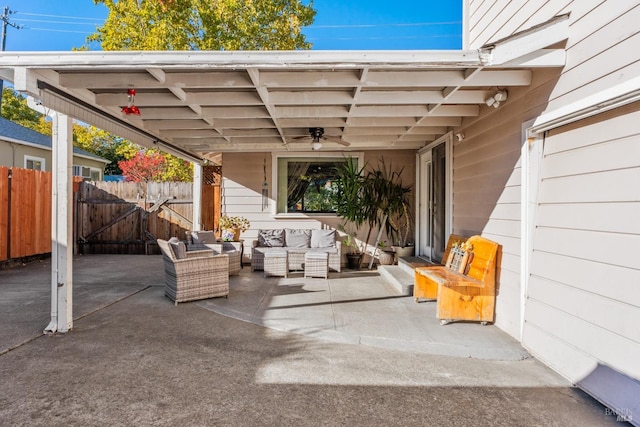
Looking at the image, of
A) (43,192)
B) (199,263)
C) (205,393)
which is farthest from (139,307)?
(43,192)

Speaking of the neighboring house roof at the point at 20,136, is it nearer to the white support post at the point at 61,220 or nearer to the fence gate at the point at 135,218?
the fence gate at the point at 135,218

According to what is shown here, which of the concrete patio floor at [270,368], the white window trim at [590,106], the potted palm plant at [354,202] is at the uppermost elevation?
the white window trim at [590,106]

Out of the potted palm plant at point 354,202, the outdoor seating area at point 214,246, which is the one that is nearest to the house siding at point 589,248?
the potted palm plant at point 354,202

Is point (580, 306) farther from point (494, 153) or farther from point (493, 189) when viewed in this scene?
point (494, 153)

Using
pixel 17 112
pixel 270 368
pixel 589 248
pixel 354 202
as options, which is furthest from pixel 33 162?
pixel 589 248

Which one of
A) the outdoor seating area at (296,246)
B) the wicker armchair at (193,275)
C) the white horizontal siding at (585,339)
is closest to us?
the white horizontal siding at (585,339)

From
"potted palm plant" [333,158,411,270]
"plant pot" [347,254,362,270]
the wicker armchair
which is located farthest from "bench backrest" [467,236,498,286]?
"plant pot" [347,254,362,270]

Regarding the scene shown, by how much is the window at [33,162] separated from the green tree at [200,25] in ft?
13.5

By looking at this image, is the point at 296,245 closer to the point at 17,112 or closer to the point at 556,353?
the point at 556,353

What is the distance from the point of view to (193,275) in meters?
4.74

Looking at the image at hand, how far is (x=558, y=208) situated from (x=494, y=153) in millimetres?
1250

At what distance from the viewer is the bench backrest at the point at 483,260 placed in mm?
3868

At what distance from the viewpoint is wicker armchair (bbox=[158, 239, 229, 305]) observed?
4648 millimetres

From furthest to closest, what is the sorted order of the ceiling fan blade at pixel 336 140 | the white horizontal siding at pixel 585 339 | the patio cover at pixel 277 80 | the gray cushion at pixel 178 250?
the ceiling fan blade at pixel 336 140, the gray cushion at pixel 178 250, the patio cover at pixel 277 80, the white horizontal siding at pixel 585 339
